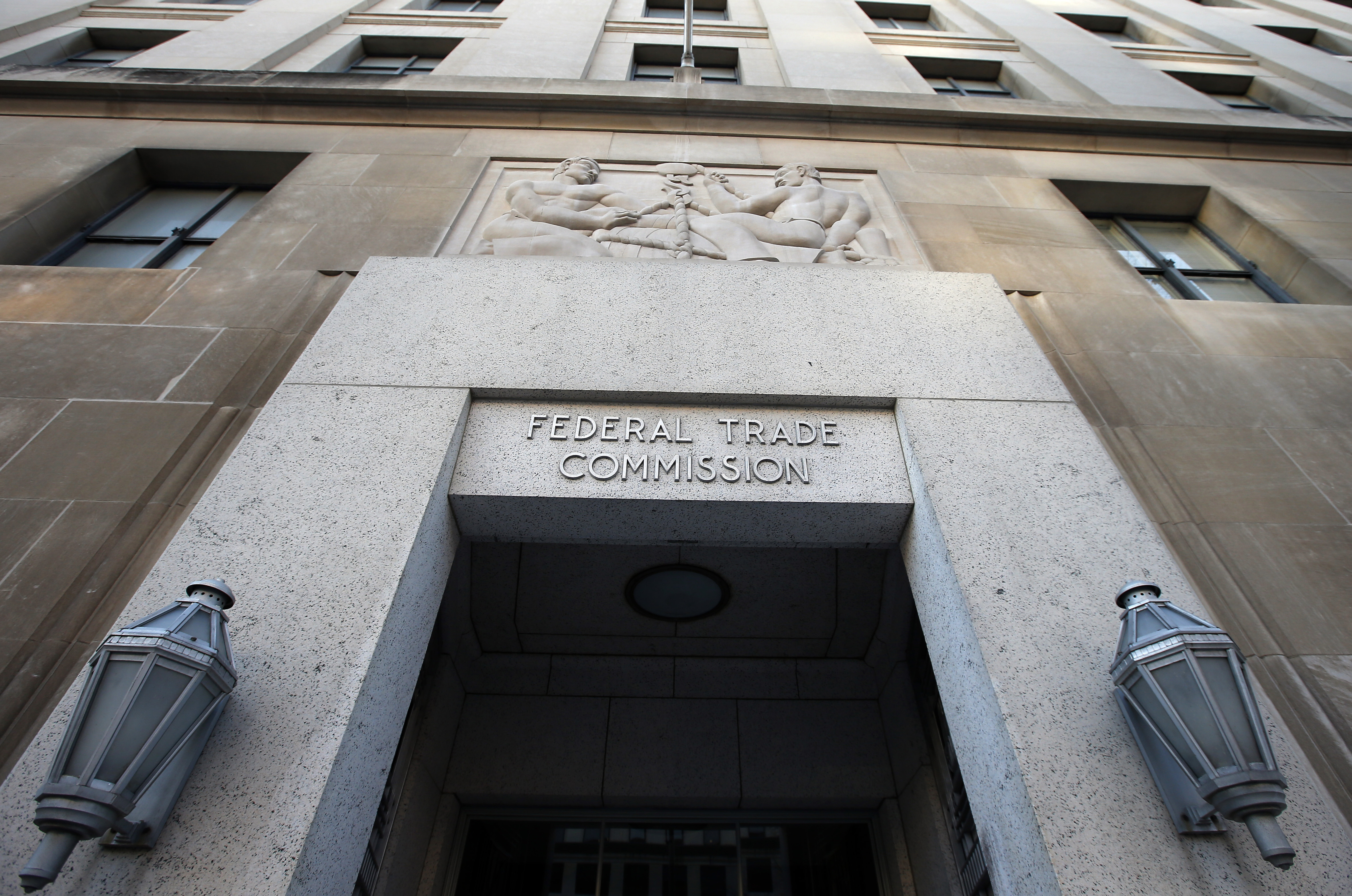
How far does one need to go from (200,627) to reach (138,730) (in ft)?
1.59

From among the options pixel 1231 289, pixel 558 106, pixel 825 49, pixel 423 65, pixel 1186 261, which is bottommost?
pixel 1231 289

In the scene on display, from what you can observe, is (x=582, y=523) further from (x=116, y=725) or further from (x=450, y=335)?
(x=116, y=725)

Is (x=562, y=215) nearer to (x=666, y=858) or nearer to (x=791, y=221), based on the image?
(x=791, y=221)

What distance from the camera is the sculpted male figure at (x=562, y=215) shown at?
22.1 ft

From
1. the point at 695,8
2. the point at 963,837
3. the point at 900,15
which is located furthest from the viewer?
the point at 695,8

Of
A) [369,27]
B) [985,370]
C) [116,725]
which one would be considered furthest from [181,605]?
[369,27]

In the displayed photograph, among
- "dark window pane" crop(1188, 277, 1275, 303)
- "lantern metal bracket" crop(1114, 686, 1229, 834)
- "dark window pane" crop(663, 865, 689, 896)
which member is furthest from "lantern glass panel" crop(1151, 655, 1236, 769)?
"dark window pane" crop(1188, 277, 1275, 303)

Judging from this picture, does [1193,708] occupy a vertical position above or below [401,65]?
below

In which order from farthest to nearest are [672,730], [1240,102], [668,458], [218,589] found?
1. [1240,102]
2. [672,730]
3. [668,458]
4. [218,589]

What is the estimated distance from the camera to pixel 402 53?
47.0 ft

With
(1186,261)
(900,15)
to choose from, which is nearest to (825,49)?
(900,15)

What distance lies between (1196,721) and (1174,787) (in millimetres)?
465

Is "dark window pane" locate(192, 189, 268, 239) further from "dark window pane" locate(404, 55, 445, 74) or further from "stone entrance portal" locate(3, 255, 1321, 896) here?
"dark window pane" locate(404, 55, 445, 74)

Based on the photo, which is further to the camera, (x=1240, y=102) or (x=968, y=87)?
(x=1240, y=102)
